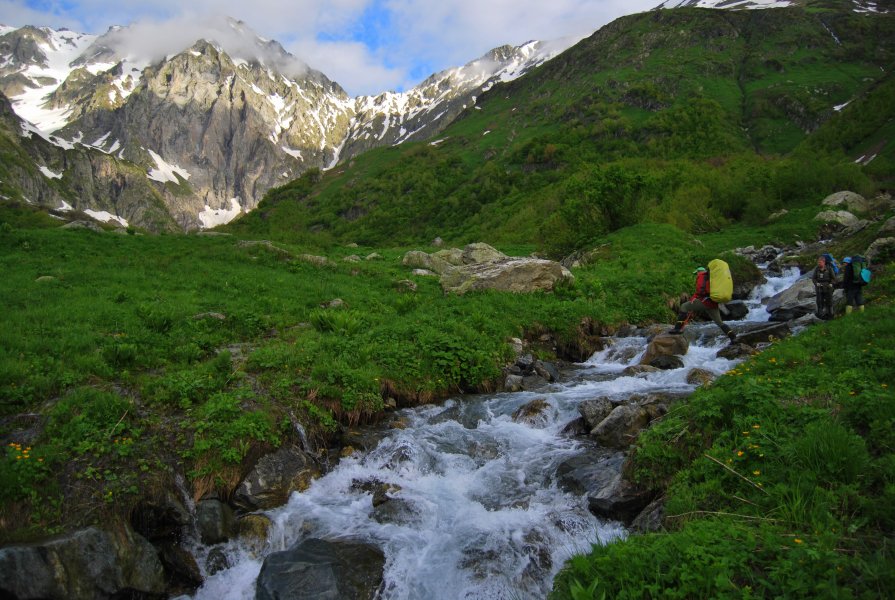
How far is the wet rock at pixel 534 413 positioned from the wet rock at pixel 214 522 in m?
6.60

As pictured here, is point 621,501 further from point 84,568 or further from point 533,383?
point 84,568

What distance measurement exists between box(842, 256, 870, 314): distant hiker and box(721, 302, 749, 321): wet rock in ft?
18.6

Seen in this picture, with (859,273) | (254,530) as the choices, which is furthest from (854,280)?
(254,530)

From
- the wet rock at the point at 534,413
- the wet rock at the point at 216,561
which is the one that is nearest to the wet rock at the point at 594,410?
the wet rock at the point at 534,413

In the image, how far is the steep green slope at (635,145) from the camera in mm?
48688

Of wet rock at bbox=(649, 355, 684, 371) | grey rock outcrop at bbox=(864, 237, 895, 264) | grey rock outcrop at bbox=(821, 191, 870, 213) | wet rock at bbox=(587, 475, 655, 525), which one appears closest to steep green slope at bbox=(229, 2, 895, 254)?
grey rock outcrop at bbox=(821, 191, 870, 213)

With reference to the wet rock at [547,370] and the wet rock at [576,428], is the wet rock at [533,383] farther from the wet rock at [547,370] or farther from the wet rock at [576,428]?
the wet rock at [576,428]

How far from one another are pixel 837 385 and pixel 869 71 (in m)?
162

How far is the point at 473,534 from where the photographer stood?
7.73 metres

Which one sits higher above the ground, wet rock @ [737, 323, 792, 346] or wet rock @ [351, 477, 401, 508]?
wet rock @ [351, 477, 401, 508]

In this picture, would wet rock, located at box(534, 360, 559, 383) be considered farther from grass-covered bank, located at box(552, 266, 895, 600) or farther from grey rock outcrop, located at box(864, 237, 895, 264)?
grey rock outcrop, located at box(864, 237, 895, 264)

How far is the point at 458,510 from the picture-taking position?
845 centimetres

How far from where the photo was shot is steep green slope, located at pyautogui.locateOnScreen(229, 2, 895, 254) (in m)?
48.7

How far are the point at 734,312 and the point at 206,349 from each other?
19868mm
